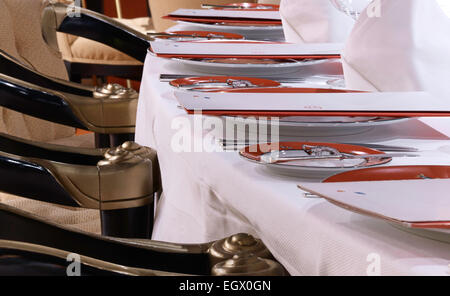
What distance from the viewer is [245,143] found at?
0.60 meters

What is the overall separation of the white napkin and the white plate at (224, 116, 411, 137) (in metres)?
0.12

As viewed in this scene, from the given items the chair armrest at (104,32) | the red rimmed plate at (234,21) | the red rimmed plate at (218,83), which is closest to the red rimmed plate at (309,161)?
the red rimmed plate at (218,83)

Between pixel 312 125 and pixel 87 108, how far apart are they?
66 centimetres

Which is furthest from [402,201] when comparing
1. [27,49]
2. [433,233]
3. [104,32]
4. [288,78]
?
[27,49]

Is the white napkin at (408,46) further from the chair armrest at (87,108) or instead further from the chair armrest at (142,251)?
the chair armrest at (87,108)

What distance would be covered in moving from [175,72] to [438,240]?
2.20 ft

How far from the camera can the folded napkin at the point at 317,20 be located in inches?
43.1

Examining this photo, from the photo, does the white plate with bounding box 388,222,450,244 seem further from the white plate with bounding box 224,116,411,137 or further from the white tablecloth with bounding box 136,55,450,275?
the white plate with bounding box 224,116,411,137

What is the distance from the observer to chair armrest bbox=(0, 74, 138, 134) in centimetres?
115

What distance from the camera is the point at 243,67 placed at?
0.95 metres

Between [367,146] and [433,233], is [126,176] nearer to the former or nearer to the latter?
[367,146]

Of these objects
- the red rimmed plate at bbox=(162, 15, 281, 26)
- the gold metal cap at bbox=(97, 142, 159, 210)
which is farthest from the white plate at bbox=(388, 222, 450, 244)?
the red rimmed plate at bbox=(162, 15, 281, 26)

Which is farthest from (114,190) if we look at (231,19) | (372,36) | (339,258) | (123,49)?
(231,19)
